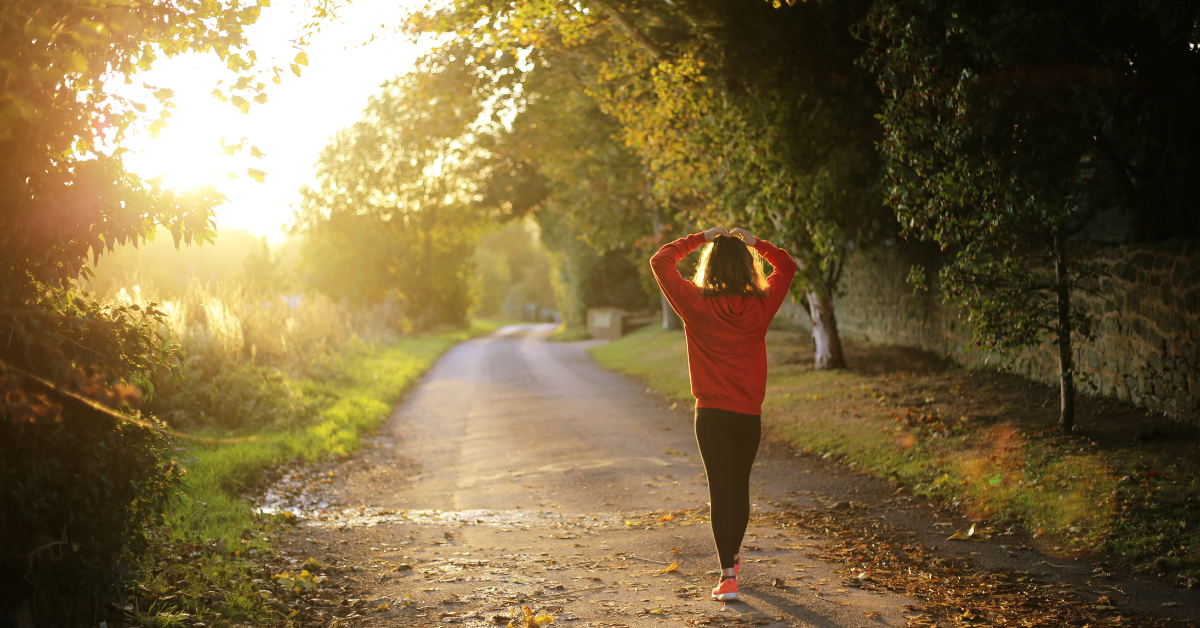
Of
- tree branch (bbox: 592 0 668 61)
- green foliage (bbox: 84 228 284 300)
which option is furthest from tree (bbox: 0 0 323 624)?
green foliage (bbox: 84 228 284 300)

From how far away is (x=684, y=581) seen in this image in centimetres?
547

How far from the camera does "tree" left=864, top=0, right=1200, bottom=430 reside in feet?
26.4

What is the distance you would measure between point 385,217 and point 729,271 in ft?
124

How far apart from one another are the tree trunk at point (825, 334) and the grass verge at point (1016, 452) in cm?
91

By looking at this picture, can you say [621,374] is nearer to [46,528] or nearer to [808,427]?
[808,427]

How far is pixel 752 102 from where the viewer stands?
12.8 meters

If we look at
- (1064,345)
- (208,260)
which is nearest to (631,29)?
(1064,345)

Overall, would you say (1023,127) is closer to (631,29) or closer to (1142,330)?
(1142,330)

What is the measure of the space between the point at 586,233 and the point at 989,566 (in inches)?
804

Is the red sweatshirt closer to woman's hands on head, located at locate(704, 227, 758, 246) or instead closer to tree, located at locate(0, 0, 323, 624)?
woman's hands on head, located at locate(704, 227, 758, 246)

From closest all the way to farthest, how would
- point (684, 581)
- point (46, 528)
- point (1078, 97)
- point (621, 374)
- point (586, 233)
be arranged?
point (46, 528) → point (684, 581) → point (1078, 97) → point (621, 374) → point (586, 233)

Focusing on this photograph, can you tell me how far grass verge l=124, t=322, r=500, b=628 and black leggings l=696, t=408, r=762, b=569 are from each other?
2599mm

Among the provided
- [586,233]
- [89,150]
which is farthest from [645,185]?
[89,150]

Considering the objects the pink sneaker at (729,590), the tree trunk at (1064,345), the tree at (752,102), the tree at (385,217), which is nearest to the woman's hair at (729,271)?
the pink sneaker at (729,590)
